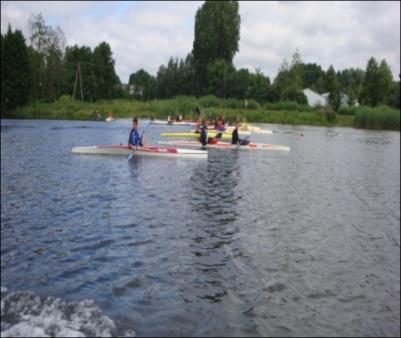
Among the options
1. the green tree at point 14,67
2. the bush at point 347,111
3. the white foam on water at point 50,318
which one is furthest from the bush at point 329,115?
the white foam on water at point 50,318

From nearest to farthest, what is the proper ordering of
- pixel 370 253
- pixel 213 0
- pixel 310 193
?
1. pixel 370 253
2. pixel 310 193
3. pixel 213 0

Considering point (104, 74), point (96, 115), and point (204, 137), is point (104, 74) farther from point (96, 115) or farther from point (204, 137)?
point (96, 115)

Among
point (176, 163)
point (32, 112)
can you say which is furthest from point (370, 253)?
point (32, 112)

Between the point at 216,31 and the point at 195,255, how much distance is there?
85.4 metres

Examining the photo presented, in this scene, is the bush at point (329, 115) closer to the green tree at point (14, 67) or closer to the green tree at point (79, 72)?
the green tree at point (79, 72)

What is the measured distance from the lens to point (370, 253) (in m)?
10.4

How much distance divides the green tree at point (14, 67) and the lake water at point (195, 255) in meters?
41.3

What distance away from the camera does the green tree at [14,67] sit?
2255 inches

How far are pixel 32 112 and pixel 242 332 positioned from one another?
199ft

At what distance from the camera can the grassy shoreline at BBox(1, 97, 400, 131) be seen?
5784cm

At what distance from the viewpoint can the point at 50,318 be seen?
22.3ft

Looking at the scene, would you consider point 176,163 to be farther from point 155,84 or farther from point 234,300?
point 155,84

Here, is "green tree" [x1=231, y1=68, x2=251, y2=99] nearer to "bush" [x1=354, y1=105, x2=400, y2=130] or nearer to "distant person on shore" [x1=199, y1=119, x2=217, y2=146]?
"bush" [x1=354, y1=105, x2=400, y2=130]

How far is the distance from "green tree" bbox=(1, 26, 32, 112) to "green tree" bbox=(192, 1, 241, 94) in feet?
133
